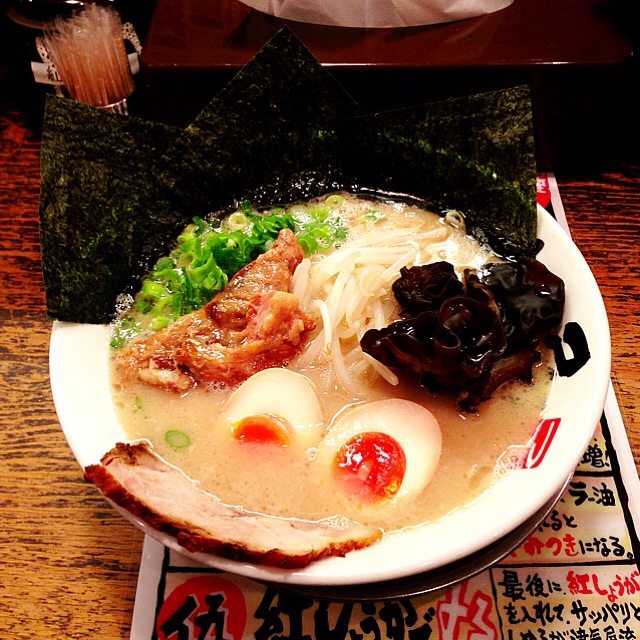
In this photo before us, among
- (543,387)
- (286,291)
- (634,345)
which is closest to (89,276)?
(286,291)

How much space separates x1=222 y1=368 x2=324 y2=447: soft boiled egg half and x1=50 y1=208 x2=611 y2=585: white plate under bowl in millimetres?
311

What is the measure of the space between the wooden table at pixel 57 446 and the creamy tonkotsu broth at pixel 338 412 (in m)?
0.33

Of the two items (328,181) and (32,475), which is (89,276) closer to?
(32,475)

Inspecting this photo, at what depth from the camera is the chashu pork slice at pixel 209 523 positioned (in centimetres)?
113

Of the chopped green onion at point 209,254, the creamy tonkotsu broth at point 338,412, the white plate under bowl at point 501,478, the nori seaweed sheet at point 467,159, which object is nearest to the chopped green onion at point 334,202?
the chopped green onion at point 209,254

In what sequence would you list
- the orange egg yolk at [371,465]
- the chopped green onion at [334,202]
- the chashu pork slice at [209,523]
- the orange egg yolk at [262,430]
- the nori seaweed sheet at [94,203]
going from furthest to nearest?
1. the chopped green onion at [334,202]
2. the nori seaweed sheet at [94,203]
3. the orange egg yolk at [262,430]
4. the orange egg yolk at [371,465]
5. the chashu pork slice at [209,523]

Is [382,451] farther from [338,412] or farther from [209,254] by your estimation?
[209,254]

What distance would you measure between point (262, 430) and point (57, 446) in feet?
2.30

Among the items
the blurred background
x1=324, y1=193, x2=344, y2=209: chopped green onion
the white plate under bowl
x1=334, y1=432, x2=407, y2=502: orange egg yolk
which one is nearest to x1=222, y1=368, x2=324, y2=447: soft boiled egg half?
x1=334, y1=432, x2=407, y2=502: orange egg yolk

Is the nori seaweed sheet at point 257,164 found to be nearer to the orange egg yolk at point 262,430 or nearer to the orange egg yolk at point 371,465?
the orange egg yolk at point 262,430

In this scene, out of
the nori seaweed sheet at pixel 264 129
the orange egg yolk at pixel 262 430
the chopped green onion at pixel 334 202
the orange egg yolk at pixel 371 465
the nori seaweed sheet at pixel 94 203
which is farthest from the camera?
the chopped green onion at pixel 334 202

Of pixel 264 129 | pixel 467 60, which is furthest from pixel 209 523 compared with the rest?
pixel 467 60

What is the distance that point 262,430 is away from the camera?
1483 millimetres

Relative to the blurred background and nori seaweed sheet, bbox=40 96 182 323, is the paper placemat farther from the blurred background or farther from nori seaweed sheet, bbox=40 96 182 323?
the blurred background
